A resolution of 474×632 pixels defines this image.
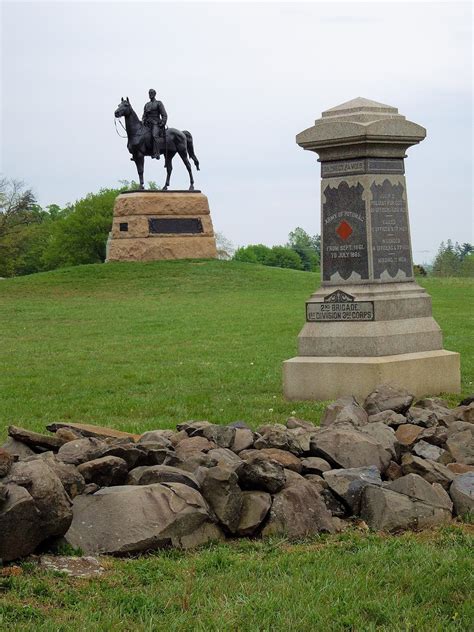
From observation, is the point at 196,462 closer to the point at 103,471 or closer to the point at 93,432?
the point at 103,471

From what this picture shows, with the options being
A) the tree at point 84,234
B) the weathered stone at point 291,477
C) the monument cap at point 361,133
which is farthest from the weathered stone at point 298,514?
the tree at point 84,234

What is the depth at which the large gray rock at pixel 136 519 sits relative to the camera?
599cm

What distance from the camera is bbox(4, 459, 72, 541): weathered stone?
5.78m

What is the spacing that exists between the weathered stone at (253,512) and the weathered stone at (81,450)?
1.16 meters

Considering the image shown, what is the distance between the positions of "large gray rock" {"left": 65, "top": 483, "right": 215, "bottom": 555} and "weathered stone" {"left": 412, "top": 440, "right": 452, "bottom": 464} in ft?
7.23

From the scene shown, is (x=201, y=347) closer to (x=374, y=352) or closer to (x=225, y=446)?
(x=374, y=352)

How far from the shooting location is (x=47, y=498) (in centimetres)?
580

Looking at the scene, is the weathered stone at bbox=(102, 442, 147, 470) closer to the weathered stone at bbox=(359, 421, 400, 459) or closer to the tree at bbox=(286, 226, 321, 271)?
the weathered stone at bbox=(359, 421, 400, 459)

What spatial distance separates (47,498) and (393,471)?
264cm

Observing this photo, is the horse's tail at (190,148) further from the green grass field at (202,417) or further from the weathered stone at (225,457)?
the weathered stone at (225,457)

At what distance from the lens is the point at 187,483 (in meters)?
6.46

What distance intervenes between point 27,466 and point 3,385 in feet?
27.4

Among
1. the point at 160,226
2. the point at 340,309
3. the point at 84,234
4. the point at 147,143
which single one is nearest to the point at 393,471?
the point at 340,309

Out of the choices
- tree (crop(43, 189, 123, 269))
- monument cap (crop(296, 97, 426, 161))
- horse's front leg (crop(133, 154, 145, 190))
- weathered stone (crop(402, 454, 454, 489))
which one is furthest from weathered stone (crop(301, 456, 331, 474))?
tree (crop(43, 189, 123, 269))
